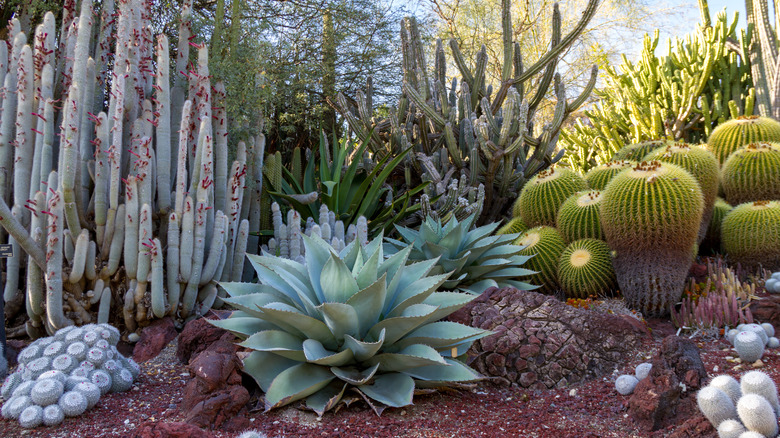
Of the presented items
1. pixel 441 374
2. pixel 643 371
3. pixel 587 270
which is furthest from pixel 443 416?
pixel 587 270

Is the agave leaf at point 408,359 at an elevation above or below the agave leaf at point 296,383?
above

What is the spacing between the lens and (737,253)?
14.7 ft

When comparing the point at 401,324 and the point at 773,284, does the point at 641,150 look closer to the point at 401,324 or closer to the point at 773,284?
the point at 773,284

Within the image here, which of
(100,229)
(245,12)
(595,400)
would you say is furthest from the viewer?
(245,12)

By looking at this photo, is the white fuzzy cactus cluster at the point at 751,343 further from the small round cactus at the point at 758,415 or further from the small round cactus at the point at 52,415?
the small round cactus at the point at 52,415

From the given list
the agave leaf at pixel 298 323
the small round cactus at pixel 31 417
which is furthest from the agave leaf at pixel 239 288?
the small round cactus at pixel 31 417

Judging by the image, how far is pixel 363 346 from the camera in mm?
2381

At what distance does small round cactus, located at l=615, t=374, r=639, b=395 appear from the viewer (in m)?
2.54

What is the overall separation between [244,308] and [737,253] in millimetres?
3890

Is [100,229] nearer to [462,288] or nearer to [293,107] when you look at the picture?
[462,288]

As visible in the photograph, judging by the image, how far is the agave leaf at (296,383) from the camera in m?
2.34

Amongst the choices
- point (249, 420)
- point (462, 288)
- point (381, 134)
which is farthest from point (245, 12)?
point (249, 420)

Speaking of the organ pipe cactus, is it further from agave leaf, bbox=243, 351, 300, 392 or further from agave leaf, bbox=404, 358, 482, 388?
agave leaf, bbox=404, 358, 482, 388

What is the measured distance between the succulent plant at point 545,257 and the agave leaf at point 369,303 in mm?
2243
